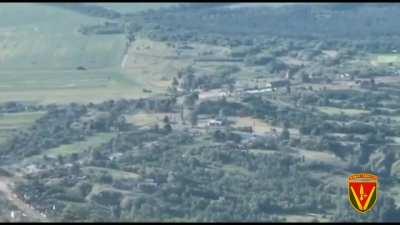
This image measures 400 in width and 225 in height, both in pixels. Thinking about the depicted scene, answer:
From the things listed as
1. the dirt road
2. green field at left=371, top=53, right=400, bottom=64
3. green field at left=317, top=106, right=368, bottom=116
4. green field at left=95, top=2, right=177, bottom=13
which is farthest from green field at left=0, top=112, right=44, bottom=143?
green field at left=95, top=2, right=177, bottom=13

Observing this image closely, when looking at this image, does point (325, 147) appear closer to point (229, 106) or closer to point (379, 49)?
point (229, 106)

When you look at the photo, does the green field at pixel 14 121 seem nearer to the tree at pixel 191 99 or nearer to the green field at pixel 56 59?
the green field at pixel 56 59

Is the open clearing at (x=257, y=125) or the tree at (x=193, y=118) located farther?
the tree at (x=193, y=118)

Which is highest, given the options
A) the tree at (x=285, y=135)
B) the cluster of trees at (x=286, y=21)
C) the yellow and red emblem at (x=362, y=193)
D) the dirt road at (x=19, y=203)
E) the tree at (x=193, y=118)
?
the yellow and red emblem at (x=362, y=193)

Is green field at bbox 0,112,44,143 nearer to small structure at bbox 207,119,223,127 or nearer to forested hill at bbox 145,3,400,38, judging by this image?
small structure at bbox 207,119,223,127

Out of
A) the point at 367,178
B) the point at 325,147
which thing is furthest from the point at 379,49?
the point at 367,178

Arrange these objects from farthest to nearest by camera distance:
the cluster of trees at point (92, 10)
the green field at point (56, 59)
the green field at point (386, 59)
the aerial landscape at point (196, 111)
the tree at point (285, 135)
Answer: the cluster of trees at point (92, 10), the green field at point (386, 59), the green field at point (56, 59), the tree at point (285, 135), the aerial landscape at point (196, 111)

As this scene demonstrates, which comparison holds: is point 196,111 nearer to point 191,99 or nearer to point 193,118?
point 193,118

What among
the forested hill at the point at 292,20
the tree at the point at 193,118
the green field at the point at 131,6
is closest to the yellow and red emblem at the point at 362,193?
the tree at the point at 193,118
